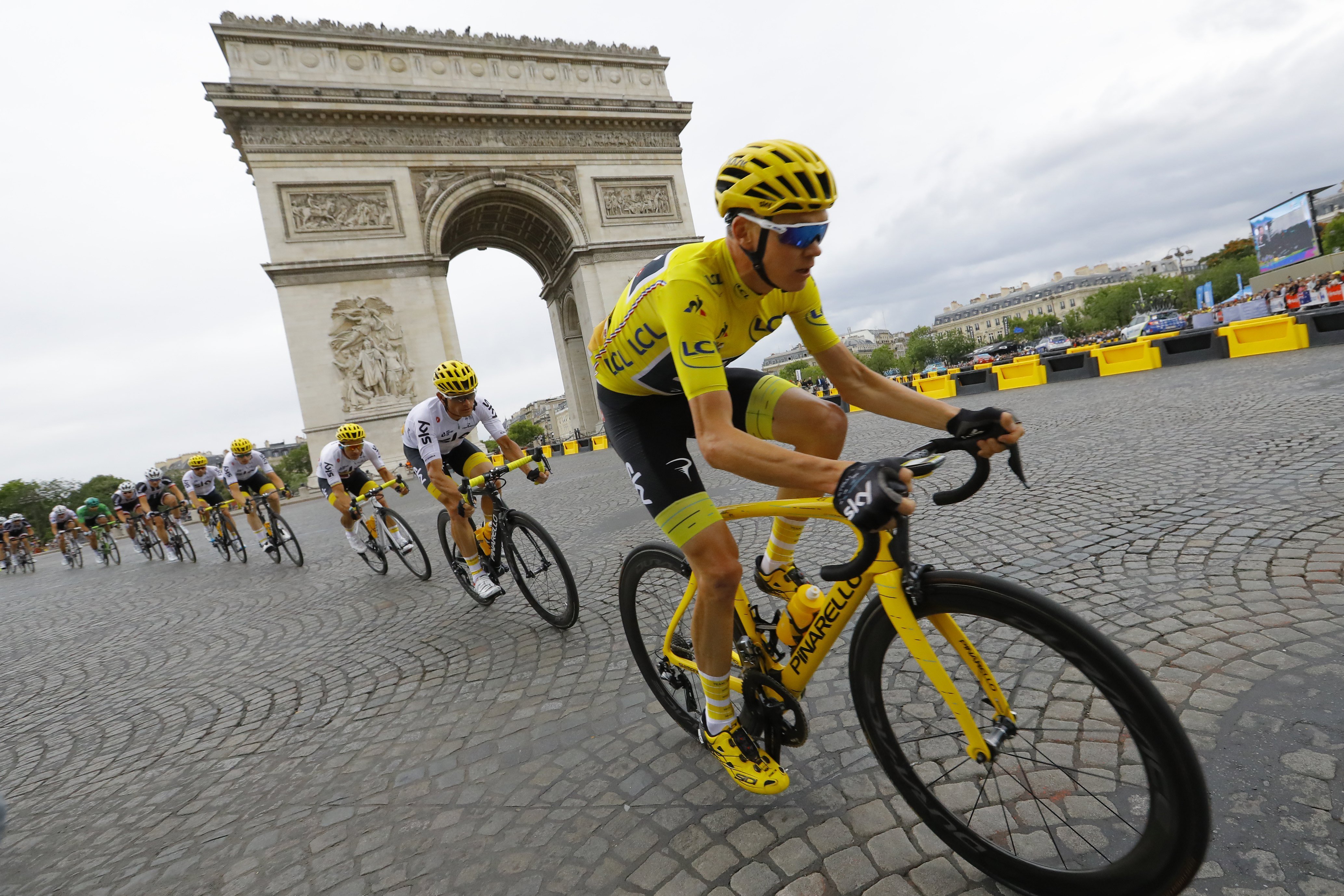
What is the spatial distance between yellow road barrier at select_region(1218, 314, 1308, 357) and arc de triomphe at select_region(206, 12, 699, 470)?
61.6 feet

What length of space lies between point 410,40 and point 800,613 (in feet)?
95.1

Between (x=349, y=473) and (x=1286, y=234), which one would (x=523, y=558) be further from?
(x=1286, y=234)

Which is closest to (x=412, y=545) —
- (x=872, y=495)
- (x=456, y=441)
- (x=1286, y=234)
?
(x=456, y=441)

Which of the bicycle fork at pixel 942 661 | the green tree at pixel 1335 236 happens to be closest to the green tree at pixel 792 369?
the green tree at pixel 1335 236

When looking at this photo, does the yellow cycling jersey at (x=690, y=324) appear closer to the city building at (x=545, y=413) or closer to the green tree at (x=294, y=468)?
the green tree at (x=294, y=468)

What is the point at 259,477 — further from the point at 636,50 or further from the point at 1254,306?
the point at 1254,306

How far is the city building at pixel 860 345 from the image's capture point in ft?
440

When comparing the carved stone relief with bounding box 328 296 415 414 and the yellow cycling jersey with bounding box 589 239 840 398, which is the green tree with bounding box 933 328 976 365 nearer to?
the carved stone relief with bounding box 328 296 415 414

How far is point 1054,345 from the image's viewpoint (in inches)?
1649

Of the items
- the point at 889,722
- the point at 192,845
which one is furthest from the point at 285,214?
the point at 889,722

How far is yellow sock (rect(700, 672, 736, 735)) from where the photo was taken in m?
2.10

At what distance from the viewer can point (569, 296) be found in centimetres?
2941

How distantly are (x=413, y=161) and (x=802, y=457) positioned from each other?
26607 mm

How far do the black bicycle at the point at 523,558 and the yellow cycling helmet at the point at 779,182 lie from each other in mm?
2511
